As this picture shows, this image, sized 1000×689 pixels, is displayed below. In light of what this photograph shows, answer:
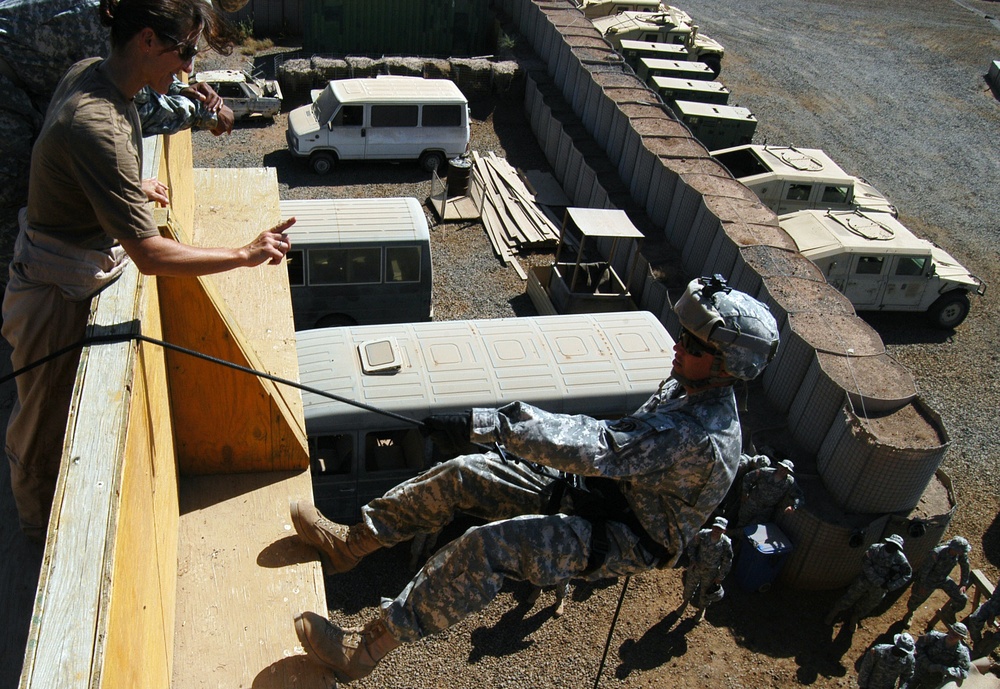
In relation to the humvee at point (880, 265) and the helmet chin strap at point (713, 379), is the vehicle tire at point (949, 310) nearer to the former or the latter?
the humvee at point (880, 265)

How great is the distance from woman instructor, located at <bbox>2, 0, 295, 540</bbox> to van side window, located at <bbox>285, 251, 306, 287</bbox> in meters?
8.49

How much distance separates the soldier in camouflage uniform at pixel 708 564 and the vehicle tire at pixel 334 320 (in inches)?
233

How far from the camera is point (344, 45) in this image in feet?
81.0

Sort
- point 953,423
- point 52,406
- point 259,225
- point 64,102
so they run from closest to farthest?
point 64,102, point 52,406, point 259,225, point 953,423

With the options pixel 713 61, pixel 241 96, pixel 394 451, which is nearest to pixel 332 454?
pixel 394 451

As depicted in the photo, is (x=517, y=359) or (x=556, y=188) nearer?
(x=517, y=359)

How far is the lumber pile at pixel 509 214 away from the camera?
16375mm

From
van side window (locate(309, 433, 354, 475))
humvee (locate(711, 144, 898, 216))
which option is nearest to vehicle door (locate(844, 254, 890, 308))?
humvee (locate(711, 144, 898, 216))

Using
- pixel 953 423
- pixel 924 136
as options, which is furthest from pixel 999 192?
pixel 953 423

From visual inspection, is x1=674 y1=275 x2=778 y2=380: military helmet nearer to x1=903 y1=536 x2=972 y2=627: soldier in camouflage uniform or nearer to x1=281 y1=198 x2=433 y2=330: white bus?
x1=903 y1=536 x2=972 y2=627: soldier in camouflage uniform

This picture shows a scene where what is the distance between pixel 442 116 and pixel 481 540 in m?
15.4

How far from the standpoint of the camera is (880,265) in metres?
14.8

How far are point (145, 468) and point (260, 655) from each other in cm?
106

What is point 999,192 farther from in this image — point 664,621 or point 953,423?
point 664,621
